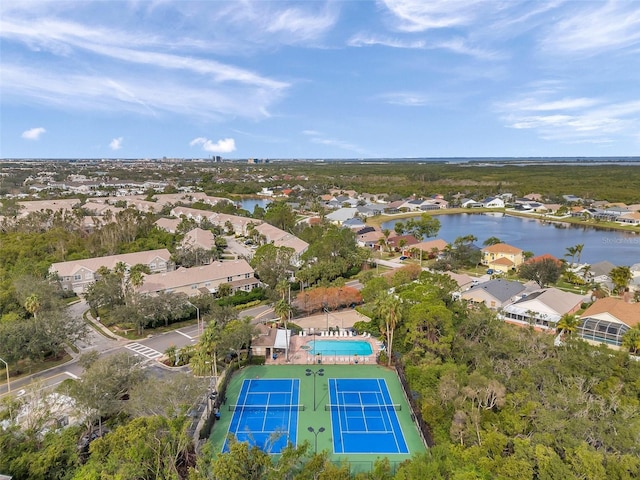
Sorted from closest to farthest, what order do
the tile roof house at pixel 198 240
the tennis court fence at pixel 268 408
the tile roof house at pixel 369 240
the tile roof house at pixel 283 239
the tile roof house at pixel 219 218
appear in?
the tennis court fence at pixel 268 408
the tile roof house at pixel 198 240
the tile roof house at pixel 283 239
the tile roof house at pixel 369 240
the tile roof house at pixel 219 218

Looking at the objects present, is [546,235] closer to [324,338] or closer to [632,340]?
[632,340]

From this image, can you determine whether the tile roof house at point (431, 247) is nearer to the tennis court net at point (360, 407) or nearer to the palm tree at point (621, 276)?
the palm tree at point (621, 276)

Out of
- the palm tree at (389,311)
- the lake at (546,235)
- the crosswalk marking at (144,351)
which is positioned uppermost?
the palm tree at (389,311)

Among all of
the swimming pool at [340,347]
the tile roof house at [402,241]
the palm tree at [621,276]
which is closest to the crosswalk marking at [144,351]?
the swimming pool at [340,347]

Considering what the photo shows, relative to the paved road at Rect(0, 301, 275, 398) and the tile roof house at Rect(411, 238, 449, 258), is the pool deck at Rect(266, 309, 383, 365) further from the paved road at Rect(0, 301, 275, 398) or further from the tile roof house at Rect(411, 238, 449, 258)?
the tile roof house at Rect(411, 238, 449, 258)

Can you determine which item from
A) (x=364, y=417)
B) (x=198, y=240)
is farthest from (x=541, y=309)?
(x=198, y=240)

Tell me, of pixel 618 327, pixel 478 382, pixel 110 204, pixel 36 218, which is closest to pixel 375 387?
pixel 478 382

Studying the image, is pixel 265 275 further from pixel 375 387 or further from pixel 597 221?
pixel 597 221
